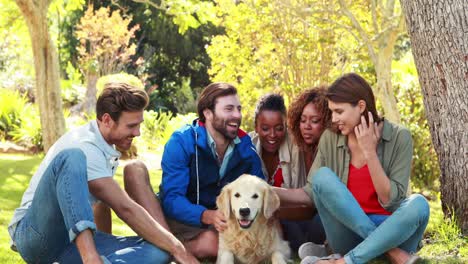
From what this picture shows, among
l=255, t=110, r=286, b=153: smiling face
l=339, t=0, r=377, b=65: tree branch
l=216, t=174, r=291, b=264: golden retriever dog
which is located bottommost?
l=216, t=174, r=291, b=264: golden retriever dog

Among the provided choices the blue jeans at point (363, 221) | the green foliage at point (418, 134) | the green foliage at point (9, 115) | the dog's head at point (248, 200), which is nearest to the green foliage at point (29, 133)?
the green foliage at point (9, 115)

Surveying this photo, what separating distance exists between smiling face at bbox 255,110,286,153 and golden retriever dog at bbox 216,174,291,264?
0.75 m

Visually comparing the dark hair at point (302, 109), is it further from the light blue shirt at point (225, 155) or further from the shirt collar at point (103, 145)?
the shirt collar at point (103, 145)

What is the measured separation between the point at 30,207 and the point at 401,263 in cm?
237

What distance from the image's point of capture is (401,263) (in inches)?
184

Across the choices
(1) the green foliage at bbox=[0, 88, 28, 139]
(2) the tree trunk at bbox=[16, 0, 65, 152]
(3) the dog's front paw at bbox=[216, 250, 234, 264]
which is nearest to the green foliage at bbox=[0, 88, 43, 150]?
(1) the green foliage at bbox=[0, 88, 28, 139]

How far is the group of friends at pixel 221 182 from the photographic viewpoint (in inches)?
167

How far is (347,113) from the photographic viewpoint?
494cm

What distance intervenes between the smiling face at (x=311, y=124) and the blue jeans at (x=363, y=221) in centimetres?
86

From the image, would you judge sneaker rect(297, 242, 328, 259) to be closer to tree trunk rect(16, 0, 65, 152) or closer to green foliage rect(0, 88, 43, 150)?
tree trunk rect(16, 0, 65, 152)

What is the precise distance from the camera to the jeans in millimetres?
5668

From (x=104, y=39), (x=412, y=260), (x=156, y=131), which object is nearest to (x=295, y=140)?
(x=412, y=260)

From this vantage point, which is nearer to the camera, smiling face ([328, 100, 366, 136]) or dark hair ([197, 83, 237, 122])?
smiling face ([328, 100, 366, 136])

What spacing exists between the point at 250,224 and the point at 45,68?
826cm
